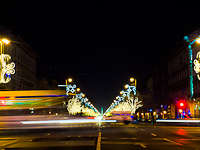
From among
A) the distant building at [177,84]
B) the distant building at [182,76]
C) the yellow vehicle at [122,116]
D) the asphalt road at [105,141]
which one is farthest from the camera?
the distant building at [177,84]

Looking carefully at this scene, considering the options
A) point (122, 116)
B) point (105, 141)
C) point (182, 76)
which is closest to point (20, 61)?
point (182, 76)

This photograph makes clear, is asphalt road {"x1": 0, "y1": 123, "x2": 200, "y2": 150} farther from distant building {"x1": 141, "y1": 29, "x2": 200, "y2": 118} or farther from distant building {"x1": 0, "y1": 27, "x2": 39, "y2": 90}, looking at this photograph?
distant building {"x1": 0, "y1": 27, "x2": 39, "y2": 90}

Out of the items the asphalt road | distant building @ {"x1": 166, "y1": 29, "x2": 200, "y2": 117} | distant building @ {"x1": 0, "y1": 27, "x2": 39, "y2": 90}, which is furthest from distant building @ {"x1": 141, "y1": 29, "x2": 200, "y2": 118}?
the asphalt road

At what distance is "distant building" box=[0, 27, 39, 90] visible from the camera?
74.2m

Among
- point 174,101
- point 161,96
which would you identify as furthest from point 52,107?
point 161,96

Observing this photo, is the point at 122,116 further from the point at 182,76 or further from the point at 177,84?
the point at 177,84

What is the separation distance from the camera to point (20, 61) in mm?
85000

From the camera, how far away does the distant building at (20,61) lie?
7425cm

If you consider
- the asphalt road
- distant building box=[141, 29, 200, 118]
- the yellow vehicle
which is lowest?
the asphalt road

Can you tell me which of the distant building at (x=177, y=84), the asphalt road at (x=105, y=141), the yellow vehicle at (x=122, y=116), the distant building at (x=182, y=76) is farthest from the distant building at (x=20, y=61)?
the asphalt road at (x=105, y=141)

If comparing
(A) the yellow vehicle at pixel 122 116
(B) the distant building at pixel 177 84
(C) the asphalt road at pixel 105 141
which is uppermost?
(B) the distant building at pixel 177 84

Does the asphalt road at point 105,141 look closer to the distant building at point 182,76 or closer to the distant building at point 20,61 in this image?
the distant building at point 20,61

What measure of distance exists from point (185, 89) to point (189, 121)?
1209 inches

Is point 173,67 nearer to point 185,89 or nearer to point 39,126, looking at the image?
point 185,89
